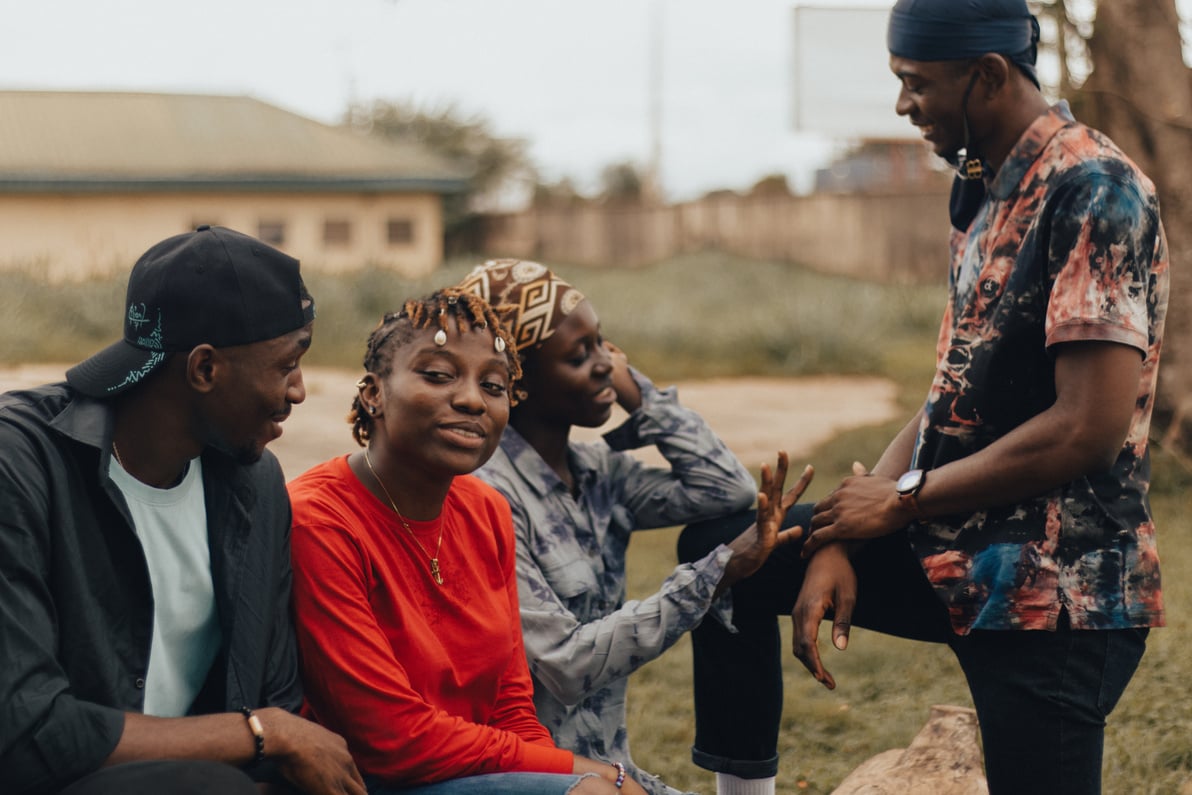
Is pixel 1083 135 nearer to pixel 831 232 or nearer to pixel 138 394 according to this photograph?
pixel 138 394

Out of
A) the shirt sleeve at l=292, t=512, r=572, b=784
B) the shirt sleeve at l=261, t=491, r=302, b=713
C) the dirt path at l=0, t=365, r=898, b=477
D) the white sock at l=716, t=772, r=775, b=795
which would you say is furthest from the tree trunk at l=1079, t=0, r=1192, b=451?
the shirt sleeve at l=261, t=491, r=302, b=713

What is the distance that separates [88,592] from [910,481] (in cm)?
163

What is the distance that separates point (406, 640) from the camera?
2.69 metres

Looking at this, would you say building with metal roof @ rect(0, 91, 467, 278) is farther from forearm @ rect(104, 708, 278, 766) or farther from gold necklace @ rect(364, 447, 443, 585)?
forearm @ rect(104, 708, 278, 766)

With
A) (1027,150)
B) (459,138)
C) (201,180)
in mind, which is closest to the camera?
(1027,150)

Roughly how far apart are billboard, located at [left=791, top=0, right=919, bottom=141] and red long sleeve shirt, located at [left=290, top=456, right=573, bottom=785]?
317 inches

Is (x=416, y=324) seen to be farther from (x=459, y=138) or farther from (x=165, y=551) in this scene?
(x=459, y=138)

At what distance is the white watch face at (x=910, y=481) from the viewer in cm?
296

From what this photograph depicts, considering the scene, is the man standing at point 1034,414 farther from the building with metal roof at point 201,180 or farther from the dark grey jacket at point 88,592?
the building with metal roof at point 201,180

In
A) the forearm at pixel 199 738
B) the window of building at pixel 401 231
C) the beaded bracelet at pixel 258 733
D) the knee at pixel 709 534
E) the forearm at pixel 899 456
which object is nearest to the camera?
the forearm at pixel 199 738

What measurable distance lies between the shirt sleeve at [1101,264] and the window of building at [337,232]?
86.3 ft

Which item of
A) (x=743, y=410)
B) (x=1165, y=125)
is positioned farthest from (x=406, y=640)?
(x=743, y=410)

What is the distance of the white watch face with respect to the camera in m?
2.96

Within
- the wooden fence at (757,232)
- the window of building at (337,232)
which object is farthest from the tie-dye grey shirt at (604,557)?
the window of building at (337,232)
